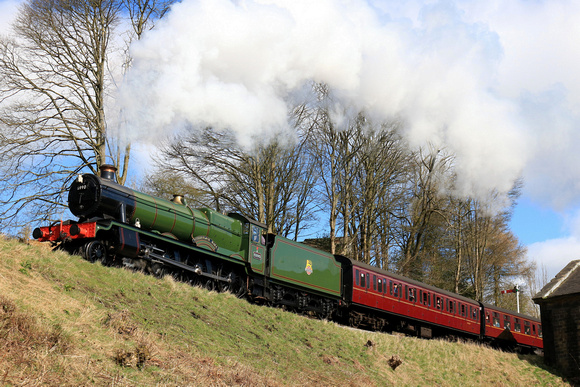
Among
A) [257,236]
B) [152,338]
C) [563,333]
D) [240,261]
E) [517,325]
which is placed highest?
[257,236]

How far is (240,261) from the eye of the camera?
→ 1677 centimetres

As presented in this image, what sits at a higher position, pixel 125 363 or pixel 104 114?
pixel 104 114

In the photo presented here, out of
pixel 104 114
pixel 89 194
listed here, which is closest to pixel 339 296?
pixel 89 194

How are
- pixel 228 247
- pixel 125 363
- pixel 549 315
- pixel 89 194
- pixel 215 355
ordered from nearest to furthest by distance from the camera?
pixel 125 363 < pixel 215 355 < pixel 89 194 < pixel 228 247 < pixel 549 315

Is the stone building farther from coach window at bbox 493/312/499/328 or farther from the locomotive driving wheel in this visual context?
the locomotive driving wheel

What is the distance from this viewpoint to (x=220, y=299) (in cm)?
1447

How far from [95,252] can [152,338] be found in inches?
180

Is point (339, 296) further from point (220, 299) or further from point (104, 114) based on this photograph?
point (104, 114)

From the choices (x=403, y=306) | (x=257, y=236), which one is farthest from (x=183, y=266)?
(x=403, y=306)

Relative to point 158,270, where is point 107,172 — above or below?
above

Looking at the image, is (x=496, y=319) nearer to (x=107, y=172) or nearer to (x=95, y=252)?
(x=107, y=172)

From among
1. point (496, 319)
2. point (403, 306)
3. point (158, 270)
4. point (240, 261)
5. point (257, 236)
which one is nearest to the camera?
point (158, 270)

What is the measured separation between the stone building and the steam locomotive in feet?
11.5

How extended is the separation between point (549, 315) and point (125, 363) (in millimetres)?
23543
